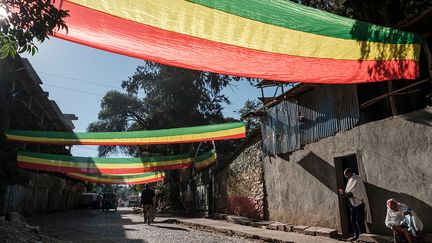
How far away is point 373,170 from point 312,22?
3.96 m

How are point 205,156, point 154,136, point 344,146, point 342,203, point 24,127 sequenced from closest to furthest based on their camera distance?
point 344,146 < point 342,203 < point 154,136 < point 205,156 < point 24,127

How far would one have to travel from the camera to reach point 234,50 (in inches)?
247

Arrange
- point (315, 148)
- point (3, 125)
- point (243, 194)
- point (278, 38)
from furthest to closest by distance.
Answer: point (3, 125) < point (243, 194) < point (315, 148) < point (278, 38)

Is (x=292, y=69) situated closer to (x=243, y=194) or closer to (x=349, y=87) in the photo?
(x=349, y=87)

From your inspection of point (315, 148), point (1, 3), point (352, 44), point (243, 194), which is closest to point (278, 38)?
point (352, 44)

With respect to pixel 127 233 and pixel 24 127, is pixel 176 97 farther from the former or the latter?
pixel 127 233

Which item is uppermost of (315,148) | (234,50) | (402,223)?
(234,50)

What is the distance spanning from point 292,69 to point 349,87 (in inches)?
133

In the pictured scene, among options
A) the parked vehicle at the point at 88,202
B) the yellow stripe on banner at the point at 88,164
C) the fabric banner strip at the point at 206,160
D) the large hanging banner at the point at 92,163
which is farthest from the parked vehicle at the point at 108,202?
the fabric banner strip at the point at 206,160

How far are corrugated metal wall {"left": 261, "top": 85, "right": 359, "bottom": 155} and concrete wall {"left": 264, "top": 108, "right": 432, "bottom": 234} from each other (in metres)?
0.32

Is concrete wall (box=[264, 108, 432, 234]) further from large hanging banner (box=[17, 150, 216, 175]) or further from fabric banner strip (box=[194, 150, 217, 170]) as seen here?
large hanging banner (box=[17, 150, 216, 175])

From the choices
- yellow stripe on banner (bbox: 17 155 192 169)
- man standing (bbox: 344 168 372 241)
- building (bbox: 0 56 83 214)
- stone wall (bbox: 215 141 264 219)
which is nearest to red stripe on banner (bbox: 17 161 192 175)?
yellow stripe on banner (bbox: 17 155 192 169)

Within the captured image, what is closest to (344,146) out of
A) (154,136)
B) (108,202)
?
(154,136)

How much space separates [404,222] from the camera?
6.41 meters
